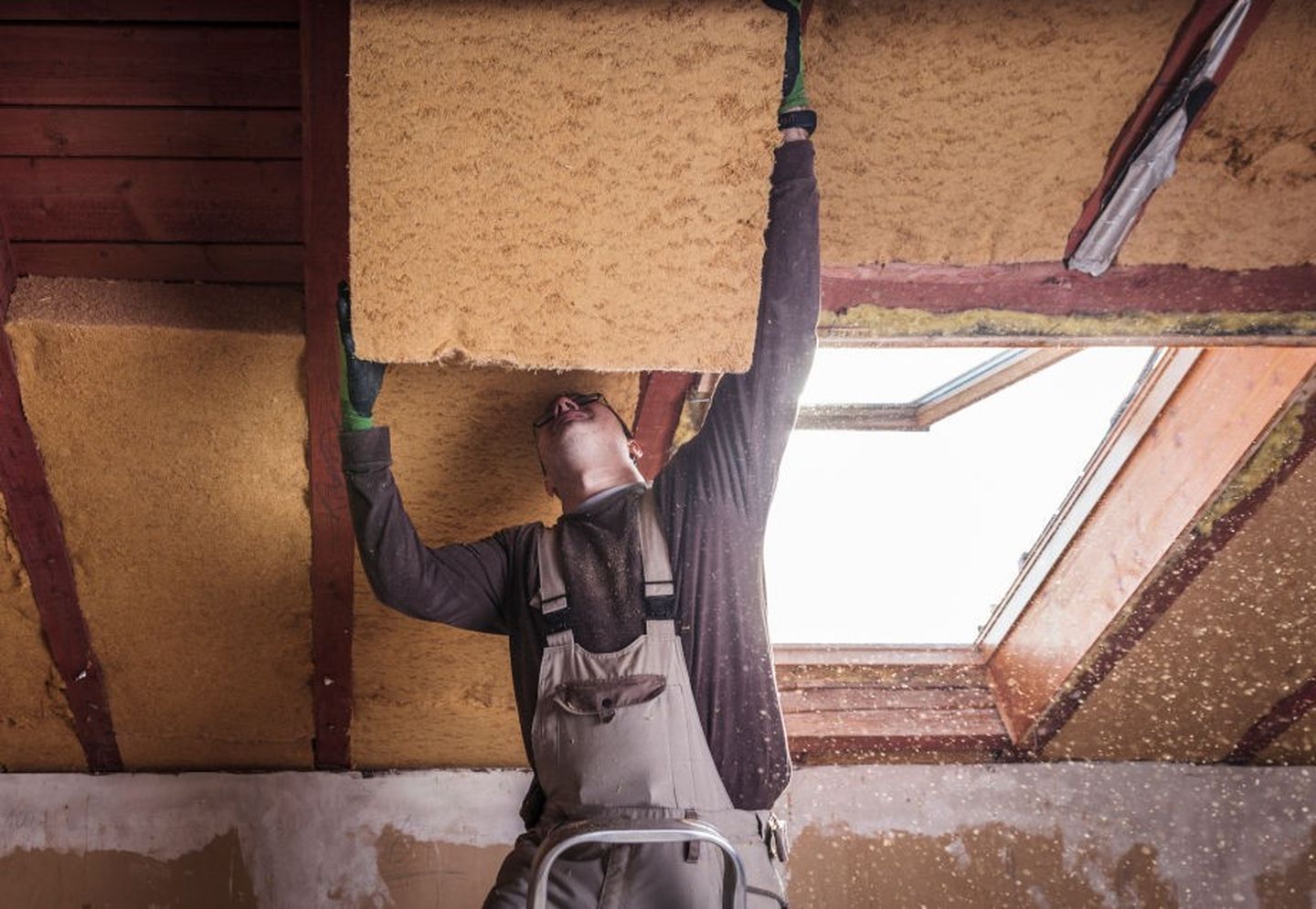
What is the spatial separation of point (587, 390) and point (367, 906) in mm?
1597

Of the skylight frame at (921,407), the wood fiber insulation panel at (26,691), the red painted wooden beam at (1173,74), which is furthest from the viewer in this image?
the skylight frame at (921,407)

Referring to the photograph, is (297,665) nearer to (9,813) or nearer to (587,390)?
(9,813)

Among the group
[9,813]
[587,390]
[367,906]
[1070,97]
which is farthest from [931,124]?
[9,813]

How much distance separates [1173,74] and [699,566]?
3.40 feet

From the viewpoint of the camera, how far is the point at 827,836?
2.54m

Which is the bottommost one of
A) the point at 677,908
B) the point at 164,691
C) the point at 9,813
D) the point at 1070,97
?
the point at 677,908

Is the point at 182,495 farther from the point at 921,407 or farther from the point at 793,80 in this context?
the point at 921,407

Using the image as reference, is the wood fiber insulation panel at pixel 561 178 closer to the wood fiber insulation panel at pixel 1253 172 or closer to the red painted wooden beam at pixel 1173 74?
the red painted wooden beam at pixel 1173 74

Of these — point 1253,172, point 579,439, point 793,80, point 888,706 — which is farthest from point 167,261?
point 888,706

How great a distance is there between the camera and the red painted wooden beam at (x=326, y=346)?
1.34 metres

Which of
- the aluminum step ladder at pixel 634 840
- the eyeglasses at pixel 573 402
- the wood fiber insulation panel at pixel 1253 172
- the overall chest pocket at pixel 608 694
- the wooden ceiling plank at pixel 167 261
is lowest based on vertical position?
the aluminum step ladder at pixel 634 840

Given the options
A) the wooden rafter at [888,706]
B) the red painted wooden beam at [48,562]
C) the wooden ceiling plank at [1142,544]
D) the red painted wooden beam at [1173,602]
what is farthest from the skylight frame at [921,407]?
the red painted wooden beam at [48,562]

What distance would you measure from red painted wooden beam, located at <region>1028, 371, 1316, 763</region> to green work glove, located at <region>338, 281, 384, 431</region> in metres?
1.72

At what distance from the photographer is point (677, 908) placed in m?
1.36
